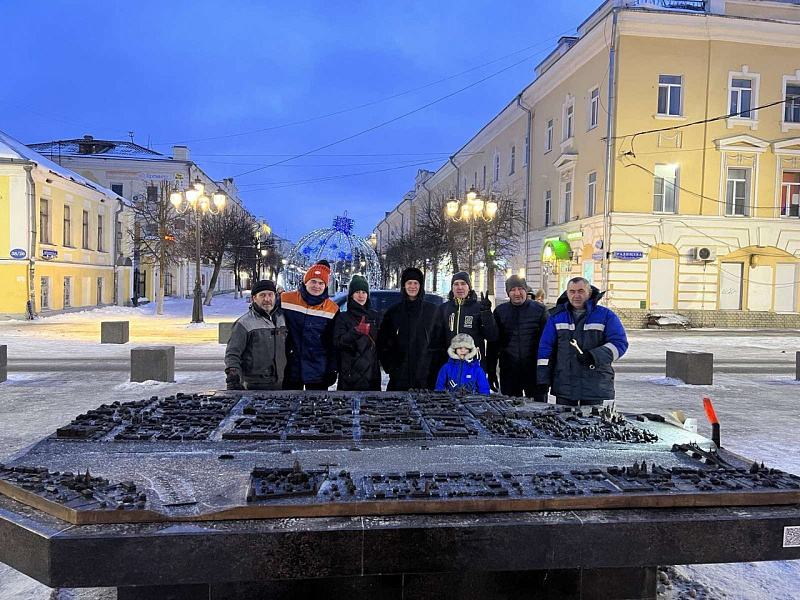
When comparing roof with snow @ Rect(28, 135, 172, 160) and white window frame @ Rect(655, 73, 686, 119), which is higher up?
roof with snow @ Rect(28, 135, 172, 160)

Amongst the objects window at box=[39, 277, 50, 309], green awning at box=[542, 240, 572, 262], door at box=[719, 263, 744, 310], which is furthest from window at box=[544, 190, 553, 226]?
window at box=[39, 277, 50, 309]

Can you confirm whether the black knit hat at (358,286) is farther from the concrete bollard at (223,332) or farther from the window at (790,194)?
the window at (790,194)

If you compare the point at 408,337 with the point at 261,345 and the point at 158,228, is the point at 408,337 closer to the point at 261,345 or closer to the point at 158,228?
the point at 261,345

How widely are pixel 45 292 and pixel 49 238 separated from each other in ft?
7.47

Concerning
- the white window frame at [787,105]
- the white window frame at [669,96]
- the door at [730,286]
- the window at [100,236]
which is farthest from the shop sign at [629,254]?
the window at [100,236]

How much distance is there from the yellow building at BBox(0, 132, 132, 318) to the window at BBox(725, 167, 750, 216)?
26789mm

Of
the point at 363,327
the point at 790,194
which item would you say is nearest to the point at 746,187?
the point at 790,194

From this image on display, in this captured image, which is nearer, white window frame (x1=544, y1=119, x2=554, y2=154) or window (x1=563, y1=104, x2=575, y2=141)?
window (x1=563, y1=104, x2=575, y2=141)

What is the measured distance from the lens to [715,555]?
256cm

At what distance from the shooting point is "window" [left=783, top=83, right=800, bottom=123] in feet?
77.9

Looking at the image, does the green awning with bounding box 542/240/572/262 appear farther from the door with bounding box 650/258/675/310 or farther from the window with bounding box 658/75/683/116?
the window with bounding box 658/75/683/116

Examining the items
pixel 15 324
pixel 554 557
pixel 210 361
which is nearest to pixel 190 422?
pixel 554 557

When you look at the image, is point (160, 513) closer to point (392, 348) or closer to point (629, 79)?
point (392, 348)

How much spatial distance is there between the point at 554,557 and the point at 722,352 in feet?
52.8
